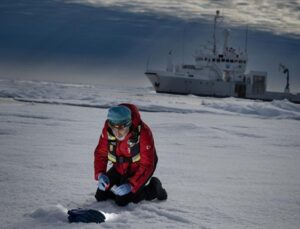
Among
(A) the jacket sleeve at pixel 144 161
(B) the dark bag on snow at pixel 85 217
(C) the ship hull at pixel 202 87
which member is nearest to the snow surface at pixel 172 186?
(B) the dark bag on snow at pixel 85 217

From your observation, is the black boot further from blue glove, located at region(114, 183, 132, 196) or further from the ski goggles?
the ski goggles

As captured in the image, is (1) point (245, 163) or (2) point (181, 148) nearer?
(1) point (245, 163)

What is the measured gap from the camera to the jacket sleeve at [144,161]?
238 centimetres

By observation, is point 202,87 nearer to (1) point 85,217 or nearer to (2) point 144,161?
(2) point 144,161

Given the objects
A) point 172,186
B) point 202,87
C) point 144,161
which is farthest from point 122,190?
point 202,87

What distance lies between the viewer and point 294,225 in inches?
83.9

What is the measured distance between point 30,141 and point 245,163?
317 centimetres

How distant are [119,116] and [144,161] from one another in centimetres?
38

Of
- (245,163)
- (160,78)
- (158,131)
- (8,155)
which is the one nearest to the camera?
(8,155)

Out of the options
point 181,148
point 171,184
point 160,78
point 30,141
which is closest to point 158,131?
point 181,148

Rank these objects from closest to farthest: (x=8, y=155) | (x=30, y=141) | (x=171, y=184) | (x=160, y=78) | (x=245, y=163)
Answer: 1. (x=171, y=184)
2. (x=8, y=155)
3. (x=245, y=163)
4. (x=30, y=141)
5. (x=160, y=78)

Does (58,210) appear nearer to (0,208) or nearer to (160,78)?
(0,208)

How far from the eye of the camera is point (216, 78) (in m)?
46.9

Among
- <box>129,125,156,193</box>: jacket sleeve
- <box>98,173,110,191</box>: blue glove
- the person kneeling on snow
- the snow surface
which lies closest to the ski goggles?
the person kneeling on snow
